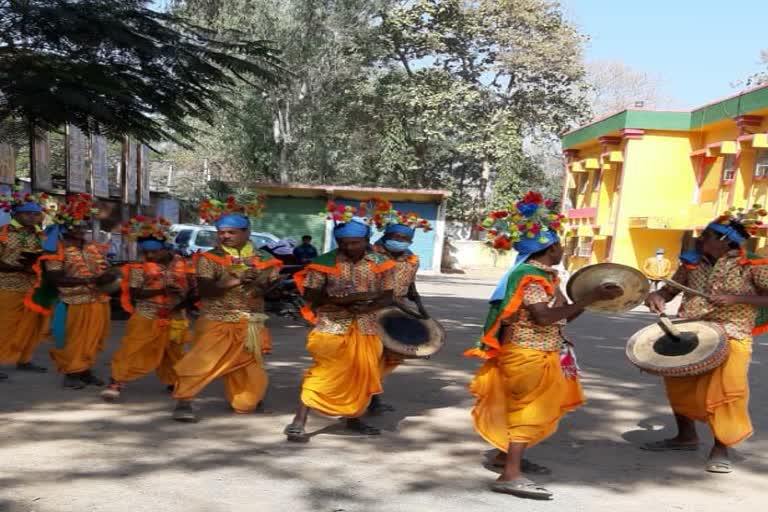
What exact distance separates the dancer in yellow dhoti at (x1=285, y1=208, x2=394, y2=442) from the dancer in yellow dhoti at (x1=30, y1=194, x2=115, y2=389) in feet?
8.22

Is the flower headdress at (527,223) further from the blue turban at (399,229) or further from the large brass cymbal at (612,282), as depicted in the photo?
the blue turban at (399,229)

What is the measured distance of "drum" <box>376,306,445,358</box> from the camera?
6.65 metres

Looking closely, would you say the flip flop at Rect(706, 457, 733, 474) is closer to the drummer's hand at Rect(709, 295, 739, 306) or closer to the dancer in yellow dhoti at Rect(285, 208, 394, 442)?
the drummer's hand at Rect(709, 295, 739, 306)

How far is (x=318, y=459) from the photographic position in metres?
5.49

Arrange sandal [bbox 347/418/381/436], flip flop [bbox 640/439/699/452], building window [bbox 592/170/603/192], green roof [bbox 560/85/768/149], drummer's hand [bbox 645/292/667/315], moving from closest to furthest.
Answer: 1. drummer's hand [bbox 645/292/667/315]
2. flip flop [bbox 640/439/699/452]
3. sandal [bbox 347/418/381/436]
4. green roof [bbox 560/85/768/149]
5. building window [bbox 592/170/603/192]

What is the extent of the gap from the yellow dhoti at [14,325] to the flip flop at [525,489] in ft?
17.8

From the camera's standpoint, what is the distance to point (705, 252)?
597cm

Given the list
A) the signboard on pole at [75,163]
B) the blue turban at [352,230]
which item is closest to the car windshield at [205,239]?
the signboard on pole at [75,163]

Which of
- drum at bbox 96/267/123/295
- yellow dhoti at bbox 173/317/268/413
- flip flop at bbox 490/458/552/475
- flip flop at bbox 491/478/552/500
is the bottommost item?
flip flop at bbox 490/458/552/475

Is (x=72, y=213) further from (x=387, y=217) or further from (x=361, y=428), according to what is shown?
(x=361, y=428)

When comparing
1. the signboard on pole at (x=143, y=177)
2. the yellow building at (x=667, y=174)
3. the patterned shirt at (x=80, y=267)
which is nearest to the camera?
the patterned shirt at (x=80, y=267)

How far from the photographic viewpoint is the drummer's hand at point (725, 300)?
5.52 m

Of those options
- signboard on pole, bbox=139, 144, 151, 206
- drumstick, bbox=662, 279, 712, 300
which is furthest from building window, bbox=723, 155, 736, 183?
drumstick, bbox=662, 279, 712, 300

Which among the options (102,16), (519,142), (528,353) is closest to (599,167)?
(519,142)
